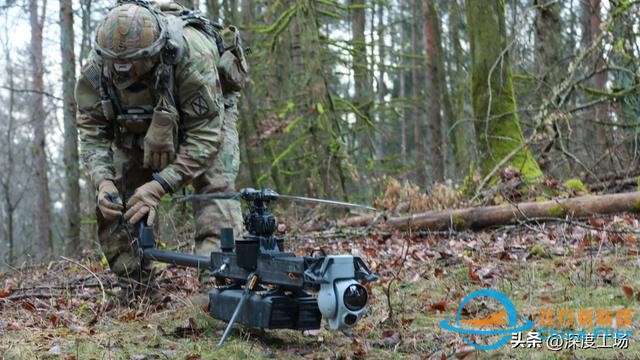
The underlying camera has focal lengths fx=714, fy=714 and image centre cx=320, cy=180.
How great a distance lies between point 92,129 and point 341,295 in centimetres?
300

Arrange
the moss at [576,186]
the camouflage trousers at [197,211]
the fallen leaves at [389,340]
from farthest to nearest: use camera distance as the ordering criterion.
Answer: the moss at [576,186], the camouflage trousers at [197,211], the fallen leaves at [389,340]

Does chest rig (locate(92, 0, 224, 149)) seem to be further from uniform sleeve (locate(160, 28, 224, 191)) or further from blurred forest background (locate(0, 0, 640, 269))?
blurred forest background (locate(0, 0, 640, 269))

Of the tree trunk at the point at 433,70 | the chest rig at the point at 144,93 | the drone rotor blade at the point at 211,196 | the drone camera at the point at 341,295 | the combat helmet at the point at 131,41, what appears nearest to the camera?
the drone camera at the point at 341,295

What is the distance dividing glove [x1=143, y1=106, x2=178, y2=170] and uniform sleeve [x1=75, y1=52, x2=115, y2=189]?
1.25 ft

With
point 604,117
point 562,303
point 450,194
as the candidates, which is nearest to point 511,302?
point 562,303

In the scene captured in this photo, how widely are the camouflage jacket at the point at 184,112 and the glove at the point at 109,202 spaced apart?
13cm

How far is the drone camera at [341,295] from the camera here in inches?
131

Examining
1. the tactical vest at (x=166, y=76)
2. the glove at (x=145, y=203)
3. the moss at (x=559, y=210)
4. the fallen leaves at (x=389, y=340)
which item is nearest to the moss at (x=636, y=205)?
the moss at (x=559, y=210)

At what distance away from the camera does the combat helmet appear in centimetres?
484

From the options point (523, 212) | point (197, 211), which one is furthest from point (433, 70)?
point (197, 211)

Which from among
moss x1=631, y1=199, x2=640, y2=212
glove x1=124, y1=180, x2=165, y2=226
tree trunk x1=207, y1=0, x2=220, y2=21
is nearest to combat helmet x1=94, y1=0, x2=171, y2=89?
glove x1=124, y1=180, x2=165, y2=226

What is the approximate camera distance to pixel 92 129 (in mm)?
5504

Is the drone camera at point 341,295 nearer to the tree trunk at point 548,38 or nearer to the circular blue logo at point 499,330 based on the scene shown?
the circular blue logo at point 499,330

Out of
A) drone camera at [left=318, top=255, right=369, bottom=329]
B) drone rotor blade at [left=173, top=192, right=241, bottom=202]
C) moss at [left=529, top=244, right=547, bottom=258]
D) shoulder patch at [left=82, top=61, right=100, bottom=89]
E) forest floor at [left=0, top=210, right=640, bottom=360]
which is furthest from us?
moss at [left=529, top=244, right=547, bottom=258]
